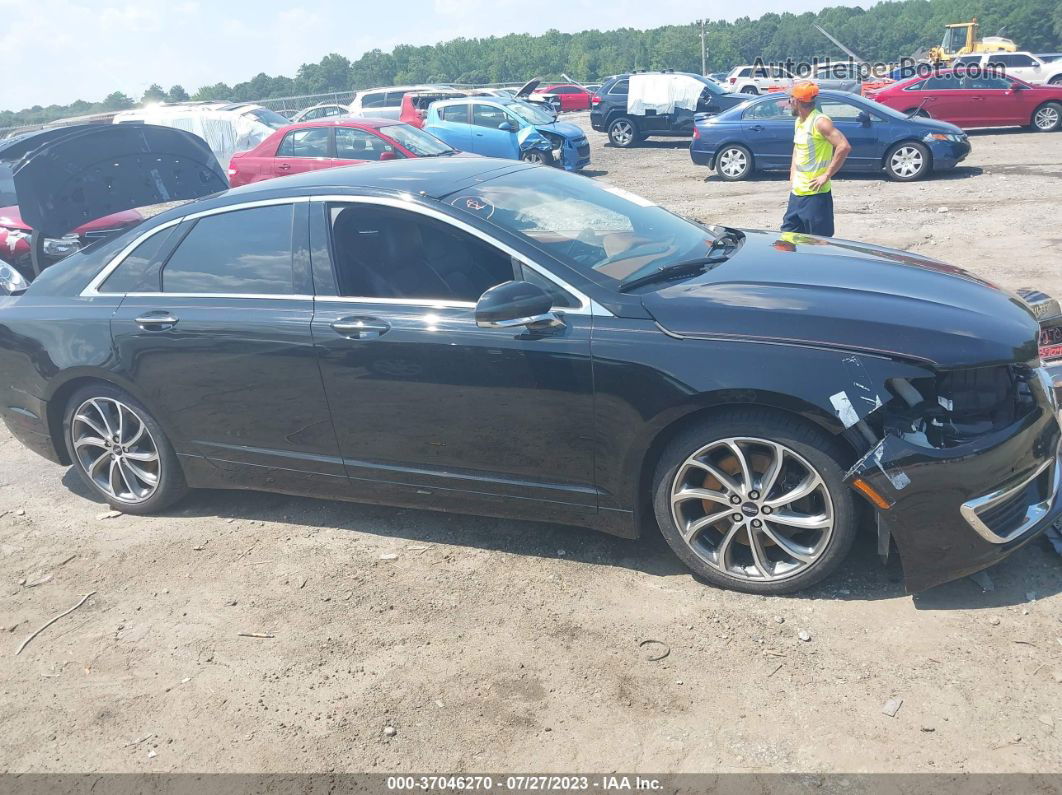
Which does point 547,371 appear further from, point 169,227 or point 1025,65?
point 1025,65

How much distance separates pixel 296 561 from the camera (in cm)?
431

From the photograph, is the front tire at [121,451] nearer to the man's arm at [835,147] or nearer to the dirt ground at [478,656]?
the dirt ground at [478,656]

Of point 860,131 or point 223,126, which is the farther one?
point 223,126

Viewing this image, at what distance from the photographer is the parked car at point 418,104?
69.4 feet

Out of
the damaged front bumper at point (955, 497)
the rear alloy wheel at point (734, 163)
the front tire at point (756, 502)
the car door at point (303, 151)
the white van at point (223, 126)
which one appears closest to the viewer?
the damaged front bumper at point (955, 497)

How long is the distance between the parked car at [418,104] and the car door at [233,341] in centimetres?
1585

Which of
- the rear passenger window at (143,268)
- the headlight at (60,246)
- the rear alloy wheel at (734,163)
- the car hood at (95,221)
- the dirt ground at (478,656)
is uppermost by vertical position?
the rear passenger window at (143,268)

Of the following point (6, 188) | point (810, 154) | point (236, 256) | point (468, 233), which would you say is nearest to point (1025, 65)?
point (810, 154)

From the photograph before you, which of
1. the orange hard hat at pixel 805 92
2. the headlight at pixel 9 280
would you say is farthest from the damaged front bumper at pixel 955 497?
the headlight at pixel 9 280

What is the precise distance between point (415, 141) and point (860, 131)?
726 cm

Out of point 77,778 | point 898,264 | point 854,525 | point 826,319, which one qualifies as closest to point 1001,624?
point 854,525

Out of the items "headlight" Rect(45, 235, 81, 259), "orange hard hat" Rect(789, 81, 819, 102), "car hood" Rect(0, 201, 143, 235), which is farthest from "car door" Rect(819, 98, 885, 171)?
"headlight" Rect(45, 235, 81, 259)

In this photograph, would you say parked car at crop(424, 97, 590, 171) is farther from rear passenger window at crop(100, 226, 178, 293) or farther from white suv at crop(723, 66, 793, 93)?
white suv at crop(723, 66, 793, 93)

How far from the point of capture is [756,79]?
32.5m
